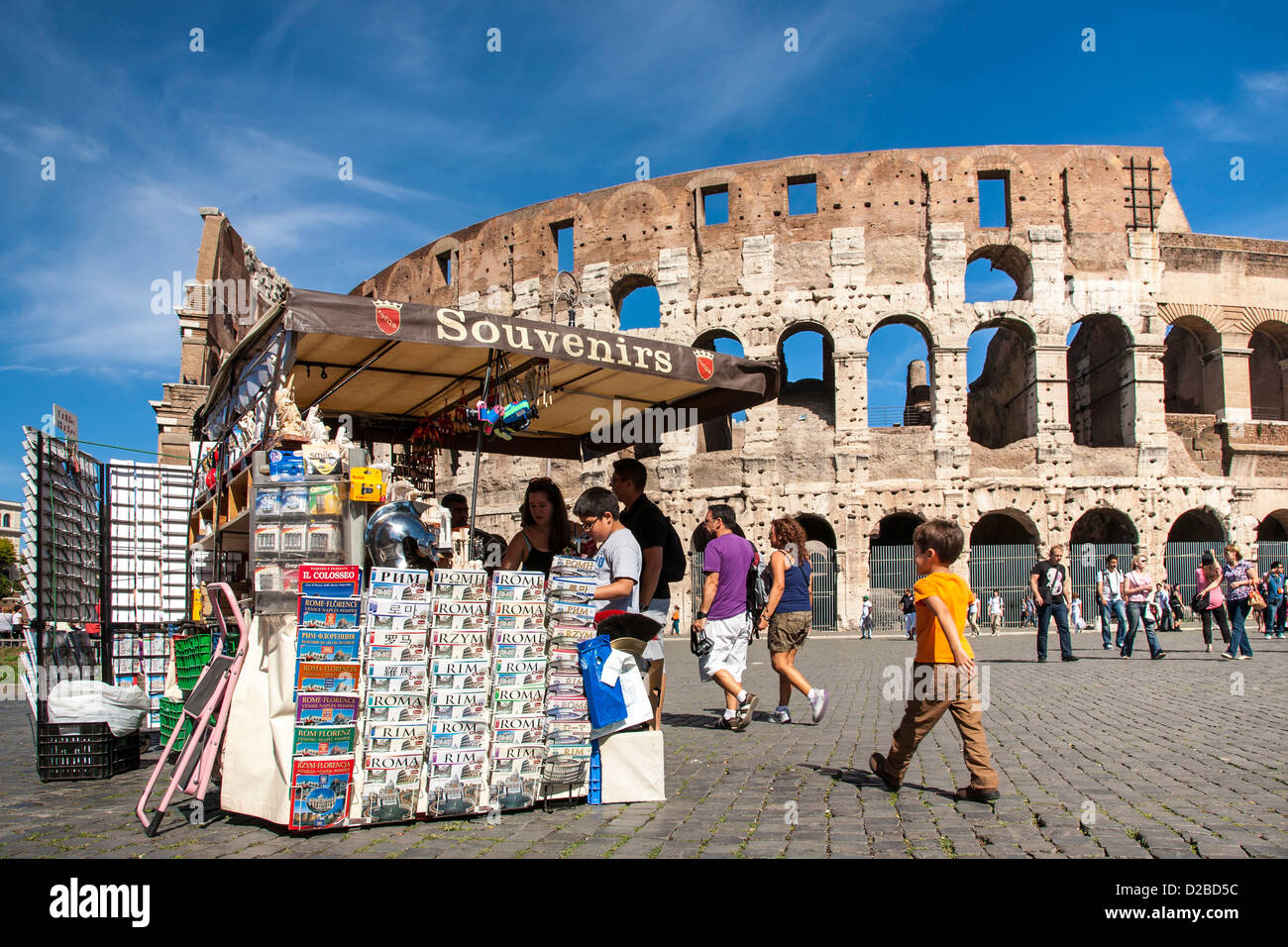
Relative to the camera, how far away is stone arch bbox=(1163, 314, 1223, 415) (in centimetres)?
2386

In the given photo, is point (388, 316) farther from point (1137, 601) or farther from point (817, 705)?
point (1137, 601)

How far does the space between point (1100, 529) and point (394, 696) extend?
25.3 m

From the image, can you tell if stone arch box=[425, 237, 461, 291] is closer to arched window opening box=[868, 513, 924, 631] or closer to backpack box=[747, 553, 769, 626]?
arched window opening box=[868, 513, 924, 631]

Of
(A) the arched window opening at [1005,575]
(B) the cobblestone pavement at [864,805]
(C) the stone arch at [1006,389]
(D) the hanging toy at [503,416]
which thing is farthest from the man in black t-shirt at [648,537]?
(C) the stone arch at [1006,389]

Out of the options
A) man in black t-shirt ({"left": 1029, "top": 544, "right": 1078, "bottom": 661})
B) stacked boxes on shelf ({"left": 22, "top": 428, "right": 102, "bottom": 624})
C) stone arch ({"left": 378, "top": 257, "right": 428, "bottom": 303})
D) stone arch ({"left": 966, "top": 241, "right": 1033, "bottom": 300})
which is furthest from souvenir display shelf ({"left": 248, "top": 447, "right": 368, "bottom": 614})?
stone arch ({"left": 378, "top": 257, "right": 428, "bottom": 303})

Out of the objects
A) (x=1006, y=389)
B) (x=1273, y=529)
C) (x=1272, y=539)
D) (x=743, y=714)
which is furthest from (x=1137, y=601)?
(x=1272, y=539)

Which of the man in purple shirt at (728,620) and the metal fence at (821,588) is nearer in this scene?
the man in purple shirt at (728,620)

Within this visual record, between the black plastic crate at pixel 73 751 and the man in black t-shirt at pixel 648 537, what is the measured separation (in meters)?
3.44

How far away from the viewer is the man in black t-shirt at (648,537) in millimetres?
5984

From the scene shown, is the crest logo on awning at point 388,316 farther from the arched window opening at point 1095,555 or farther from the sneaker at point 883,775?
the arched window opening at point 1095,555

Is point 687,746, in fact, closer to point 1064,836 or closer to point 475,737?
point 475,737
